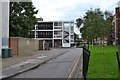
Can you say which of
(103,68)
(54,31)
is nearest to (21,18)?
(103,68)

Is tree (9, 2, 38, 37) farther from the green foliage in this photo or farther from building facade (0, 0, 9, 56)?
the green foliage

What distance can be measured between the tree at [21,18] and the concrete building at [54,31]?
3179 cm

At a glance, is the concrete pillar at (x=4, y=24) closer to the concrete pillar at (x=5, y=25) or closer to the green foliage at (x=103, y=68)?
the concrete pillar at (x=5, y=25)

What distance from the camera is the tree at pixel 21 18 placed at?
78.7ft

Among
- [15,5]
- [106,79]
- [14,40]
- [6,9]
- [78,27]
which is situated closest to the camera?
[106,79]

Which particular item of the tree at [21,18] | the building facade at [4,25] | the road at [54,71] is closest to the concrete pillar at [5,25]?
the building facade at [4,25]

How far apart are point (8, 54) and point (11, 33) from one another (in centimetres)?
727

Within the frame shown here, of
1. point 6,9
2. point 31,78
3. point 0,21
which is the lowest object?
point 31,78

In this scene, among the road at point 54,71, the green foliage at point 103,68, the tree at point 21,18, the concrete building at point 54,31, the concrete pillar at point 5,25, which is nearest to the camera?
the green foliage at point 103,68

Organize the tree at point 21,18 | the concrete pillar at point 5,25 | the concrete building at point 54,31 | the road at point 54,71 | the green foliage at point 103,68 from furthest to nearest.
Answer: the concrete building at point 54,31
the tree at point 21,18
the concrete pillar at point 5,25
the road at point 54,71
the green foliage at point 103,68

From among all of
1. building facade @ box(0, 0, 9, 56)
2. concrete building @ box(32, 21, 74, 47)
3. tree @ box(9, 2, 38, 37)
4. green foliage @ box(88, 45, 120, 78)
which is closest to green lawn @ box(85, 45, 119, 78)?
green foliage @ box(88, 45, 120, 78)

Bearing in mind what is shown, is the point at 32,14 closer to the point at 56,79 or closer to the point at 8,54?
the point at 8,54

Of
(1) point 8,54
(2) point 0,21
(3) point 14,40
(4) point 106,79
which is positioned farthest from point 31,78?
(3) point 14,40

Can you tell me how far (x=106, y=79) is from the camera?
6.84 metres
